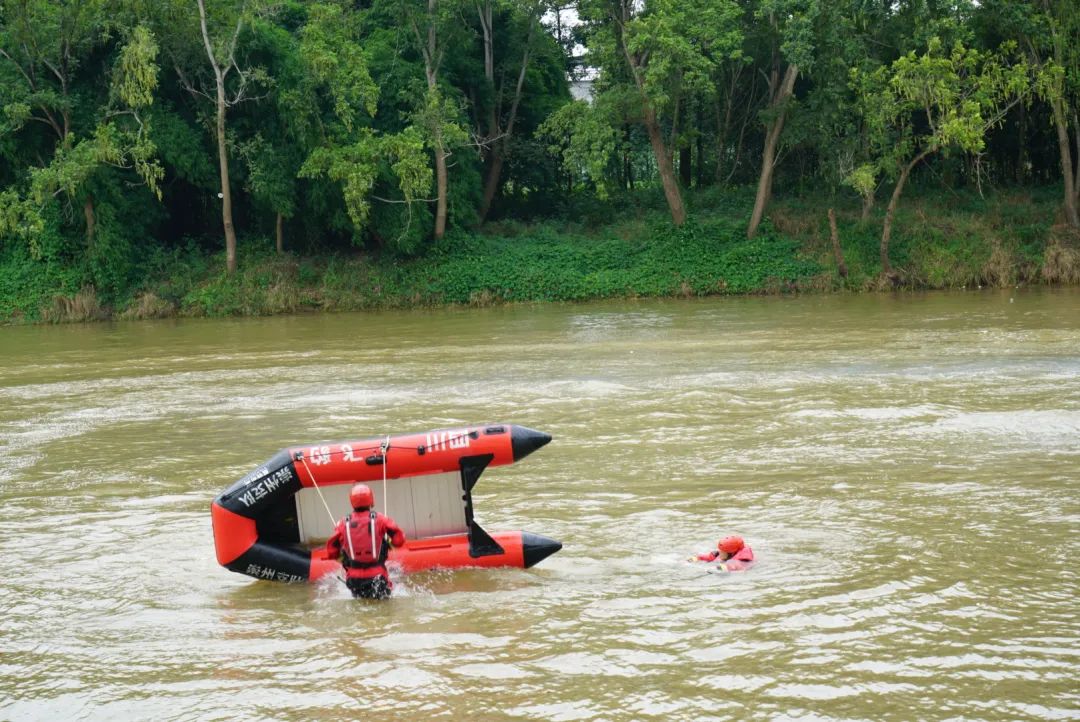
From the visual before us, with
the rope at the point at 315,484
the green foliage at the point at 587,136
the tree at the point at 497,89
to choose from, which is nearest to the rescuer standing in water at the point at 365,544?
the rope at the point at 315,484

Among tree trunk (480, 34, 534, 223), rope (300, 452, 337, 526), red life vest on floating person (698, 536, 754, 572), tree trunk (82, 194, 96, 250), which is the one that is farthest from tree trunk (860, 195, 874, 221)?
rope (300, 452, 337, 526)

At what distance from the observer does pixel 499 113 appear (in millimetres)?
44656

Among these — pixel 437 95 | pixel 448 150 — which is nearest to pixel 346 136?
pixel 437 95

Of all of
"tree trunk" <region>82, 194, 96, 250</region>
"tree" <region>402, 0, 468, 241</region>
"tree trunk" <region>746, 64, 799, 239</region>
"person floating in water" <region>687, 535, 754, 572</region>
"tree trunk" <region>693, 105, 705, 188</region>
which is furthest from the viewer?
"tree trunk" <region>693, 105, 705, 188</region>

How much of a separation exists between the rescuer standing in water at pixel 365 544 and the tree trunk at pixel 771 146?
1267 inches

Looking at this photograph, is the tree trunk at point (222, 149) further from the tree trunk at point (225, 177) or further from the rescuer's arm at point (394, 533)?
the rescuer's arm at point (394, 533)

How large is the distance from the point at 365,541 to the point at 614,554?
7.23 ft

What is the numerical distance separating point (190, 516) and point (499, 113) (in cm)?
3479

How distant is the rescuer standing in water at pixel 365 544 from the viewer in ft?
29.2

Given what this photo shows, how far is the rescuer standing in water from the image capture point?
8891 millimetres

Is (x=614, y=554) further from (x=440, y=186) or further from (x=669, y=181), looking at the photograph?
(x=669, y=181)

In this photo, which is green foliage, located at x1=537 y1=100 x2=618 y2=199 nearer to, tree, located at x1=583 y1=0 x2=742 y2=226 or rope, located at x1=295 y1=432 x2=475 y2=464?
tree, located at x1=583 y1=0 x2=742 y2=226

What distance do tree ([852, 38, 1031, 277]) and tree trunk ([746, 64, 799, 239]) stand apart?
305cm

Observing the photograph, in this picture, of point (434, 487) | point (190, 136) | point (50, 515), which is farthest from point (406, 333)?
point (434, 487)
